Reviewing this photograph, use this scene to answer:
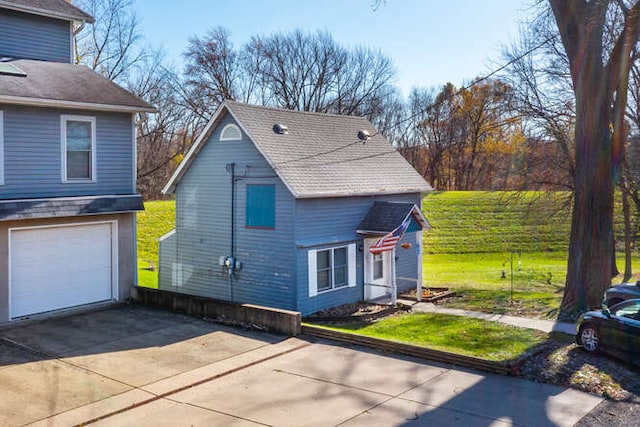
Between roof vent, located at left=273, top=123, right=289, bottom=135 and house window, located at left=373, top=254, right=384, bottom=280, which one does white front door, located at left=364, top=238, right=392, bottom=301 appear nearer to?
house window, located at left=373, top=254, right=384, bottom=280

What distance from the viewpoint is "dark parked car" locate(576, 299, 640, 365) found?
1112cm

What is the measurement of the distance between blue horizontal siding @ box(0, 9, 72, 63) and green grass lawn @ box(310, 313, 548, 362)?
11.6 m

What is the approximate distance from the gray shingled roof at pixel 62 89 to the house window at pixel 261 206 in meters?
3.77

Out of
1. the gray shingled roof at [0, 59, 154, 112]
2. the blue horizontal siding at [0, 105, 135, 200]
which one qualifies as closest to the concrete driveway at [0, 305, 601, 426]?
the blue horizontal siding at [0, 105, 135, 200]

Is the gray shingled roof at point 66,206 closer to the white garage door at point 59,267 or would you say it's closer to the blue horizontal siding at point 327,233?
the white garage door at point 59,267

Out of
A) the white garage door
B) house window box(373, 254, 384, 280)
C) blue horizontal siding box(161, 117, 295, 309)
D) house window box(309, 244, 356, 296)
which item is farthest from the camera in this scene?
house window box(373, 254, 384, 280)

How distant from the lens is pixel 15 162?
13914mm

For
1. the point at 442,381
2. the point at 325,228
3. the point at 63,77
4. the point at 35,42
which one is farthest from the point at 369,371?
the point at 35,42

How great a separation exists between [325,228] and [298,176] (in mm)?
1780

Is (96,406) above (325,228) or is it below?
below

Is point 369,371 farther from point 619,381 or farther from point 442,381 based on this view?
point 619,381

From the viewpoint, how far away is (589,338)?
12.3 metres

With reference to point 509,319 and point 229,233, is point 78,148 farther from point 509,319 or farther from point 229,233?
point 509,319

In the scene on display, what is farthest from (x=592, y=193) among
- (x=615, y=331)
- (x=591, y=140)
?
(x=615, y=331)
